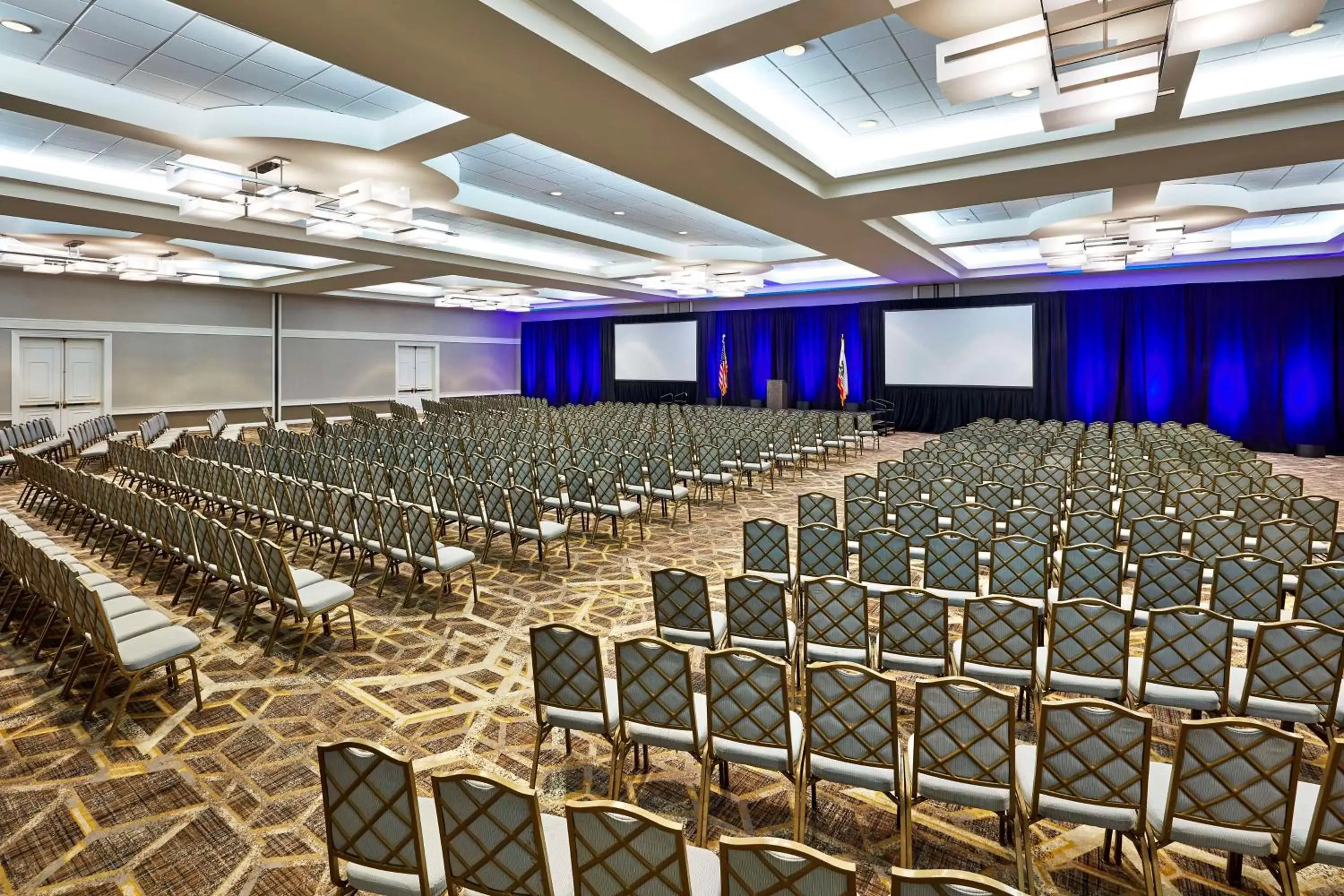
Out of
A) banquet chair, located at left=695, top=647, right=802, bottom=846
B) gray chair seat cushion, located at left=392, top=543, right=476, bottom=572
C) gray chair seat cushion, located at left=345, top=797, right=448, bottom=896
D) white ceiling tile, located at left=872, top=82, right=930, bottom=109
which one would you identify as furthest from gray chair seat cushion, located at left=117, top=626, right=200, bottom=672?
white ceiling tile, located at left=872, top=82, right=930, bottom=109

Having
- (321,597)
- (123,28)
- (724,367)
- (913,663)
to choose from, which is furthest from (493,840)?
(724,367)

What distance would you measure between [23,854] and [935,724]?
387cm

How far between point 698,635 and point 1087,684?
213 centimetres

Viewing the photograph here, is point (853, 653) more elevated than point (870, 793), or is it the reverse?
point (853, 653)

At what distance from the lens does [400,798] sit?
2.38m

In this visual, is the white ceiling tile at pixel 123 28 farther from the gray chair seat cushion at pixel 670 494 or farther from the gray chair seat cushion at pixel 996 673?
the gray chair seat cushion at pixel 996 673

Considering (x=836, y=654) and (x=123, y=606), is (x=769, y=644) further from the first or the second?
(x=123, y=606)

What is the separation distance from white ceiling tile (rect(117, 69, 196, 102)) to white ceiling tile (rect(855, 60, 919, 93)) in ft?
20.2

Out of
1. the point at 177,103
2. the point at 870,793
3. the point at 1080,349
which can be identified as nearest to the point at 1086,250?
the point at 1080,349

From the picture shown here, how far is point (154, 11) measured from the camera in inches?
211

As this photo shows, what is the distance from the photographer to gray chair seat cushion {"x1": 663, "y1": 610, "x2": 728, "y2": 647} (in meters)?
4.50

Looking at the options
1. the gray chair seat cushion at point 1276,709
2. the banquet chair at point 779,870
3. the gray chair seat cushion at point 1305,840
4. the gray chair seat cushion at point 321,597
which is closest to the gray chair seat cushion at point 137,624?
the gray chair seat cushion at point 321,597

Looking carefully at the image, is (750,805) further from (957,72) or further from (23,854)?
(957,72)

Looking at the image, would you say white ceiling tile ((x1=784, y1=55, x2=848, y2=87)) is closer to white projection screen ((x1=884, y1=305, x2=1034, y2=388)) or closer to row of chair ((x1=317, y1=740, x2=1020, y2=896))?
row of chair ((x1=317, y1=740, x2=1020, y2=896))
